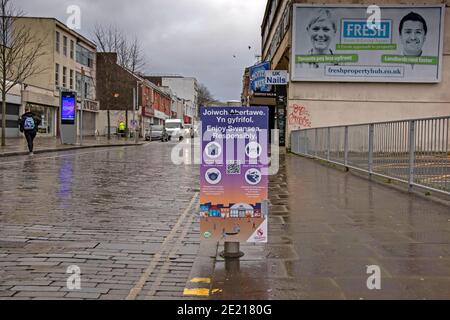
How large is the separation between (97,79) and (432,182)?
53.1 metres

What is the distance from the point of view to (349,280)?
4.56 m

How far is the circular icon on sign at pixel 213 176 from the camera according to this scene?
5.11 meters

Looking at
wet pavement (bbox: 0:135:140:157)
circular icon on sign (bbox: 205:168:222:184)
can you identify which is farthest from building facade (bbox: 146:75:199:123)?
circular icon on sign (bbox: 205:168:222:184)

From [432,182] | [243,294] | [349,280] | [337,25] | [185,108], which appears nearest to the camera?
[243,294]

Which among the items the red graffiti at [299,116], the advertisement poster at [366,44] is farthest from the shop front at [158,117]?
the advertisement poster at [366,44]

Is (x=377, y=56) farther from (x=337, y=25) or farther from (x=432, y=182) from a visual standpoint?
(x=432, y=182)

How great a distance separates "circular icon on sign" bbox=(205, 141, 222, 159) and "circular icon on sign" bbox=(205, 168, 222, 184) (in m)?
0.14

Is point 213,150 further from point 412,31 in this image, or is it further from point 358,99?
point 412,31

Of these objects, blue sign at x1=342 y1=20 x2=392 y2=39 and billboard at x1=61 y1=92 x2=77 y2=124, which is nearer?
blue sign at x1=342 y1=20 x2=392 y2=39

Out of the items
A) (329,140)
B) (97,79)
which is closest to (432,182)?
(329,140)

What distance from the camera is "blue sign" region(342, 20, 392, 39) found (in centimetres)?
2566

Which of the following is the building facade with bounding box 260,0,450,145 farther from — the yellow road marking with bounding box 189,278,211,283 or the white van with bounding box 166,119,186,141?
the white van with bounding box 166,119,186,141

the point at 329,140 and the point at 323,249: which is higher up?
the point at 329,140

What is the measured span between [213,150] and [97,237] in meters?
2.17
